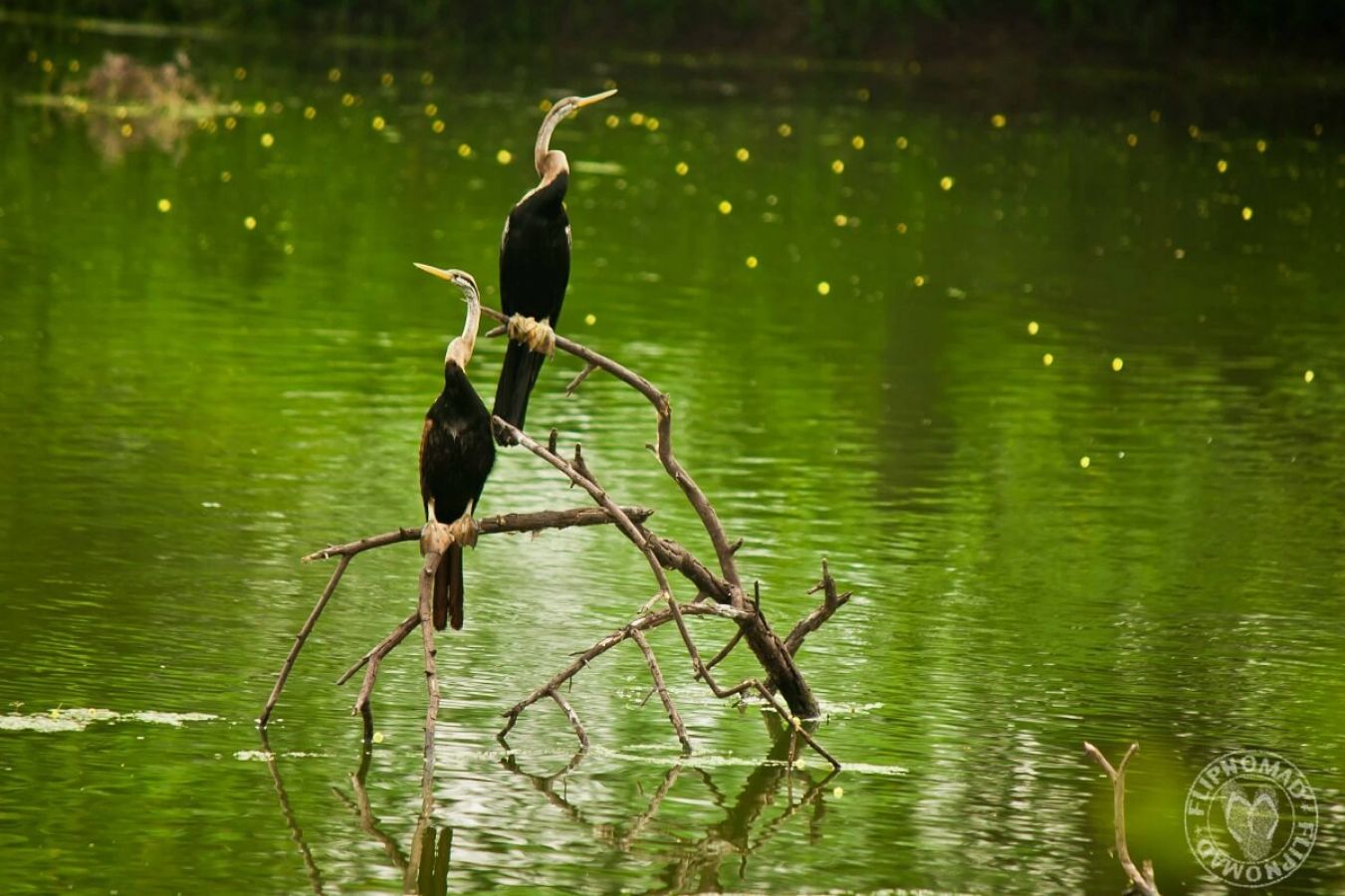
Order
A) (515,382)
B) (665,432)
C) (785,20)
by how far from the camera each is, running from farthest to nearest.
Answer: (785,20)
(515,382)
(665,432)

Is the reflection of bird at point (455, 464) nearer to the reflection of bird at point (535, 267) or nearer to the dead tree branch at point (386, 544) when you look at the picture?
the dead tree branch at point (386, 544)

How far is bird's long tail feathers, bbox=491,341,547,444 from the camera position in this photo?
23.0 ft

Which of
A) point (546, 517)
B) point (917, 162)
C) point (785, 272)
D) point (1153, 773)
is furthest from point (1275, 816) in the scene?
point (917, 162)

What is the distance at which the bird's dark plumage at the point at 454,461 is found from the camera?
6418 millimetres

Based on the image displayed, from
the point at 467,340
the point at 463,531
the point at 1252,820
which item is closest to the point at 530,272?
the point at 467,340

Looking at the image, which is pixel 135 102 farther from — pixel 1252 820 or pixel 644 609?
pixel 1252 820

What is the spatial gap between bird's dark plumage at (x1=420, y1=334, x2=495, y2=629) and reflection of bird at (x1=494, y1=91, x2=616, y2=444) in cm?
51

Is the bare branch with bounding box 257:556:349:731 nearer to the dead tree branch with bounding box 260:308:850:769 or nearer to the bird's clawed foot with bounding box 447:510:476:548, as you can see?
the dead tree branch with bounding box 260:308:850:769

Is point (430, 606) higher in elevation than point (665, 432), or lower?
lower

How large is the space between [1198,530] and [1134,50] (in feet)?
95.9

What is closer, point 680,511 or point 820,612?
point 820,612

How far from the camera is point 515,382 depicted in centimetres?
701

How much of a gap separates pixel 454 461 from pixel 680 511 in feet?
12.8

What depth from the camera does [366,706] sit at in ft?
22.1
